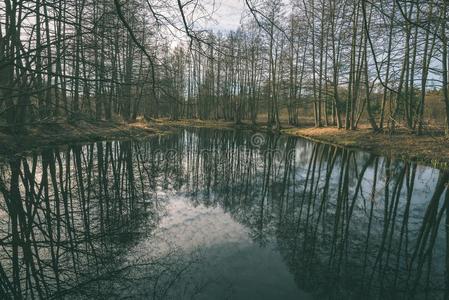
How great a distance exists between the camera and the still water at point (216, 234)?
406 centimetres

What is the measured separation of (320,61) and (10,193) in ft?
77.6

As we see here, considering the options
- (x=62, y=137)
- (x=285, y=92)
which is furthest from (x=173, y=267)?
(x=285, y=92)

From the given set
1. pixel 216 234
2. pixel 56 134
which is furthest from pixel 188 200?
pixel 56 134

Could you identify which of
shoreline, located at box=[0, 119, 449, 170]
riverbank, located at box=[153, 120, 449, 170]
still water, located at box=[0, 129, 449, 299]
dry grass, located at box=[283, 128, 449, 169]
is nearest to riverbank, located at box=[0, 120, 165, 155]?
shoreline, located at box=[0, 119, 449, 170]

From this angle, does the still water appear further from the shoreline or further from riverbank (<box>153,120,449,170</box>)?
riverbank (<box>153,120,449,170</box>)

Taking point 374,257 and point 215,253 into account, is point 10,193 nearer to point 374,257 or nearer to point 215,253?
point 215,253

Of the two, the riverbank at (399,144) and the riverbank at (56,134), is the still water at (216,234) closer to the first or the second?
the riverbank at (56,134)

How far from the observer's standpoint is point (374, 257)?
503 cm

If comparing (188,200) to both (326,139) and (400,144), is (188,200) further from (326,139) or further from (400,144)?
(326,139)

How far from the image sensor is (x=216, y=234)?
231 inches

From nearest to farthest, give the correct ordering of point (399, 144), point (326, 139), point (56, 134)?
point (56, 134), point (399, 144), point (326, 139)

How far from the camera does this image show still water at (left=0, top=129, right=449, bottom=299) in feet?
13.3

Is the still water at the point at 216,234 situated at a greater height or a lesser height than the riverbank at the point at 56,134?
lesser

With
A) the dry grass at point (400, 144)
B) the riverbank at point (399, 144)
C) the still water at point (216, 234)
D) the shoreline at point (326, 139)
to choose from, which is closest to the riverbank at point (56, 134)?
the shoreline at point (326, 139)
